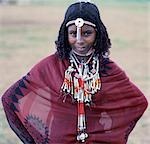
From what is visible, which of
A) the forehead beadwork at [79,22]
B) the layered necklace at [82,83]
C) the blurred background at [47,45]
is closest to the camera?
the forehead beadwork at [79,22]

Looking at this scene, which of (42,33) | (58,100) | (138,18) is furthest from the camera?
(138,18)

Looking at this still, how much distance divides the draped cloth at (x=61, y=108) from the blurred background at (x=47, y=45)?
2564 mm

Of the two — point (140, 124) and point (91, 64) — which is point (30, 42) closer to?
point (140, 124)

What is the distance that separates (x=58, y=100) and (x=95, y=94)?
0.89ft

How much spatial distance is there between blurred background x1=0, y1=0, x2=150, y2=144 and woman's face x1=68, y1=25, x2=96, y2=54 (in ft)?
9.62

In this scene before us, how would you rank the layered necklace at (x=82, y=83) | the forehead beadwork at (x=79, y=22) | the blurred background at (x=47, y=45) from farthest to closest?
1. the blurred background at (x=47, y=45)
2. the layered necklace at (x=82, y=83)
3. the forehead beadwork at (x=79, y=22)

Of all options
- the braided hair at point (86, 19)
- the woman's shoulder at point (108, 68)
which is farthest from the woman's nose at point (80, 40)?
the woman's shoulder at point (108, 68)

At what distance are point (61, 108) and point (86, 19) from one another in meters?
0.67

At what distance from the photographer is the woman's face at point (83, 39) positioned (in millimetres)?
Result: 5176

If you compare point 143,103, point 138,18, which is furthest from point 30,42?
point 143,103

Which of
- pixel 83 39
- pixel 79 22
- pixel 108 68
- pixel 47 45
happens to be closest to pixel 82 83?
pixel 108 68

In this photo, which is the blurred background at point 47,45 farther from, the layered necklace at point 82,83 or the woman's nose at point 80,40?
the woman's nose at point 80,40

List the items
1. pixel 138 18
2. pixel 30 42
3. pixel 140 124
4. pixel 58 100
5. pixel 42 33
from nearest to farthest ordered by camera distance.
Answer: pixel 58 100, pixel 140 124, pixel 30 42, pixel 42 33, pixel 138 18

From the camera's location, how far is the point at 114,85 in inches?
210
